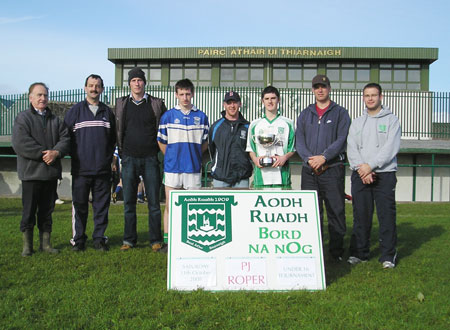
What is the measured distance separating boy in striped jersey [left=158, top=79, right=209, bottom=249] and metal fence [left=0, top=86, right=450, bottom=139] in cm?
1329

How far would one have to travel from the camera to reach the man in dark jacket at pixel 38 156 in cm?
552

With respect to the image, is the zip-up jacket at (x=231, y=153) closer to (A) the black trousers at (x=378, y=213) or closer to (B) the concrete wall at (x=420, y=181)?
(A) the black trousers at (x=378, y=213)

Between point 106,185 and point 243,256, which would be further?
point 106,185

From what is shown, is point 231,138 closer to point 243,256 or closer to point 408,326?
point 243,256

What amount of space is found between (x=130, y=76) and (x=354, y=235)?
3.65m

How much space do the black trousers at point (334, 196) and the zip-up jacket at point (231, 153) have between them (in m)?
0.84

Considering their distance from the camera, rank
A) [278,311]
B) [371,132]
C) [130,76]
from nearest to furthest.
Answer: [278,311] → [371,132] → [130,76]

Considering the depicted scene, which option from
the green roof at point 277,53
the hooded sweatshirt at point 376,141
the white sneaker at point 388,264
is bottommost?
the white sneaker at point 388,264

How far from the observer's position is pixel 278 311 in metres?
3.66

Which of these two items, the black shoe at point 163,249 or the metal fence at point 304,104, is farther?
the metal fence at point 304,104

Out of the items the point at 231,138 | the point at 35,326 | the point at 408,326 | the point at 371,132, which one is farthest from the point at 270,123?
the point at 35,326

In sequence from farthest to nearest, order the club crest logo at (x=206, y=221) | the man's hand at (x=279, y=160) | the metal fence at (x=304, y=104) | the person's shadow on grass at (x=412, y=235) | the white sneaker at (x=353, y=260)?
the metal fence at (x=304, y=104) < the person's shadow on grass at (x=412, y=235) < the white sneaker at (x=353, y=260) < the man's hand at (x=279, y=160) < the club crest logo at (x=206, y=221)

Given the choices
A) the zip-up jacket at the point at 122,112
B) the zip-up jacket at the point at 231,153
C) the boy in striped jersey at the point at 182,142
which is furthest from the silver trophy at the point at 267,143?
the zip-up jacket at the point at 122,112

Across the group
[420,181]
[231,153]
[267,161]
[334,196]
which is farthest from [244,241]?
[420,181]
